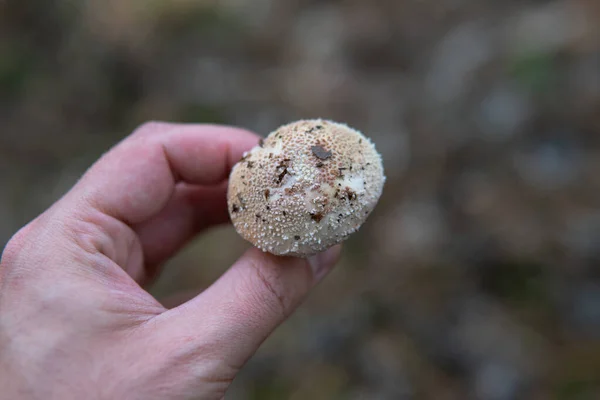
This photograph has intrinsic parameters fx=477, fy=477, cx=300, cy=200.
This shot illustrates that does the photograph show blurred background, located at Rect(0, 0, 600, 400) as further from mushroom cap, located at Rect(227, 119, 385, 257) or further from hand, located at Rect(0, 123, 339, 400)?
mushroom cap, located at Rect(227, 119, 385, 257)

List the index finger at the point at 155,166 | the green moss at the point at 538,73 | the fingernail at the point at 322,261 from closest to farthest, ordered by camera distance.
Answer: the index finger at the point at 155,166
the fingernail at the point at 322,261
the green moss at the point at 538,73

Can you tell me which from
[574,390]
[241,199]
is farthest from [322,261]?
[574,390]

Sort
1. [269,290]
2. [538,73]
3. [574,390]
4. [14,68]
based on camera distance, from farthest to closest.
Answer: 1. [14,68]
2. [538,73]
3. [574,390]
4. [269,290]

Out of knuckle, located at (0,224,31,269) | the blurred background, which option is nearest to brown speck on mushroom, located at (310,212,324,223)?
knuckle, located at (0,224,31,269)

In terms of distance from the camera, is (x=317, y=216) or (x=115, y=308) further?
(x=317, y=216)

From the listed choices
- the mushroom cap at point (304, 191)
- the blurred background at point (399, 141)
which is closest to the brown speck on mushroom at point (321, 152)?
the mushroom cap at point (304, 191)

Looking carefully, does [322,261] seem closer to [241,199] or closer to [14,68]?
[241,199]

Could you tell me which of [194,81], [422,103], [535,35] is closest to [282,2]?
[194,81]

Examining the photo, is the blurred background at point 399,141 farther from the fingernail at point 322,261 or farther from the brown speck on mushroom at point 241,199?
the brown speck on mushroom at point 241,199
